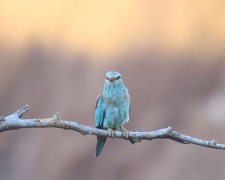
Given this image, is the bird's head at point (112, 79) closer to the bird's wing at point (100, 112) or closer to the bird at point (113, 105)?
the bird at point (113, 105)

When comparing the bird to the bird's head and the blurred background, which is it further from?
the blurred background

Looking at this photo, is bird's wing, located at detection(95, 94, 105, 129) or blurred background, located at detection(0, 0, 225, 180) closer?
bird's wing, located at detection(95, 94, 105, 129)

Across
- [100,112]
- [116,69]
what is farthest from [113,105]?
[116,69]

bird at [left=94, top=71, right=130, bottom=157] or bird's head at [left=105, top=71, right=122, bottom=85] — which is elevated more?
bird's head at [left=105, top=71, right=122, bottom=85]

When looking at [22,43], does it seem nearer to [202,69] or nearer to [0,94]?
[0,94]

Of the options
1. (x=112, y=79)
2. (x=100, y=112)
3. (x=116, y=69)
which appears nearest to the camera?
(x=112, y=79)

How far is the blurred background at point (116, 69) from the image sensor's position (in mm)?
6480

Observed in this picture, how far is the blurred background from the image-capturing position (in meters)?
6.48

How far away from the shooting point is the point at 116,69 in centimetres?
658

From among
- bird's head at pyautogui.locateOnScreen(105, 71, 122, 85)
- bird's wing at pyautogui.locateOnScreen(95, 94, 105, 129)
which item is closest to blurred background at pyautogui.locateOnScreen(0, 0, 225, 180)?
bird's wing at pyautogui.locateOnScreen(95, 94, 105, 129)

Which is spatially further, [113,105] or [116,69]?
[116,69]

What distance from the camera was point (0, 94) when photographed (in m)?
6.86

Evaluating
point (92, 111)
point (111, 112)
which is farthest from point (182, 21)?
point (111, 112)

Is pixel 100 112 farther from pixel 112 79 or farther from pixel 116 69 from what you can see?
pixel 116 69
